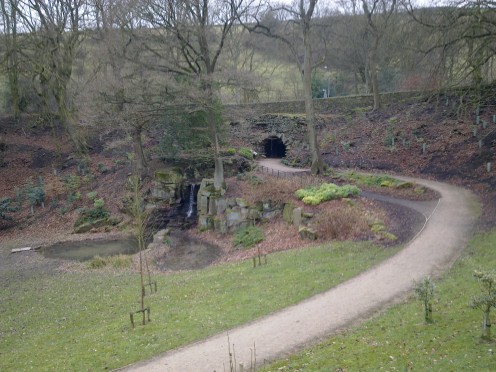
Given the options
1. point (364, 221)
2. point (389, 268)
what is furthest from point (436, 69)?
point (389, 268)

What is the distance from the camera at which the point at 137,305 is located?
1432cm

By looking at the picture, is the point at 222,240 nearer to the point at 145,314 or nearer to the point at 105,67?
the point at 145,314

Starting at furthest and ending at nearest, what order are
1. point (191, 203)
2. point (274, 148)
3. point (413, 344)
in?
point (274, 148)
point (191, 203)
point (413, 344)

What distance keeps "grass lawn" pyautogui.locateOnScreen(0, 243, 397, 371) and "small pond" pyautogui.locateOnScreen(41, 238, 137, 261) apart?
434 centimetres

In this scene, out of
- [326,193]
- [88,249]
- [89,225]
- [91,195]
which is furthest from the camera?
[91,195]

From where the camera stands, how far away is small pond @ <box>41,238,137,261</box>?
23547 mm

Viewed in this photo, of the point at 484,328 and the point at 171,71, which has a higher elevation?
the point at 171,71

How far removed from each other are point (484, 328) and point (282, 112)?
33.1 meters

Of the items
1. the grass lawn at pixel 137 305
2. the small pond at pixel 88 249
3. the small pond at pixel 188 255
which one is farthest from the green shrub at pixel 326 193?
the small pond at pixel 88 249

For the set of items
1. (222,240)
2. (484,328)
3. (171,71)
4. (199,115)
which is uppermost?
(171,71)

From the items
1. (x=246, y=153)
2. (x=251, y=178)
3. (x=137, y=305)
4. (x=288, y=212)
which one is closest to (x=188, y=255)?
(x=288, y=212)

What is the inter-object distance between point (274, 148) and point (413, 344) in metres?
32.2

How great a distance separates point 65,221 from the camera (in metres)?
29.2

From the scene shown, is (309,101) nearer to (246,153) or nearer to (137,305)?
(246,153)
